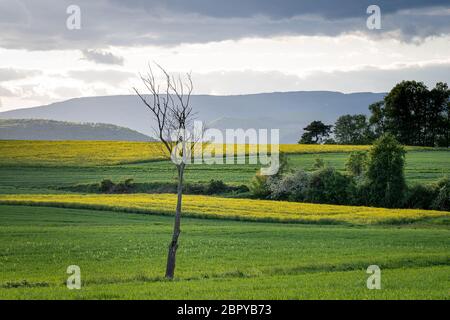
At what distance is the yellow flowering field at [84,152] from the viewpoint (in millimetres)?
89938

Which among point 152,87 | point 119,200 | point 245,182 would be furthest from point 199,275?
point 245,182

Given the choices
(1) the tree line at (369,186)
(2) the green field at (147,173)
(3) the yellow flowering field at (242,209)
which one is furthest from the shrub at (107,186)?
(1) the tree line at (369,186)

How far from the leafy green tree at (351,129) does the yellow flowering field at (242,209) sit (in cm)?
8052

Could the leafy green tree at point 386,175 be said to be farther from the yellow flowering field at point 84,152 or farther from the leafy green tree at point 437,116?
the leafy green tree at point 437,116

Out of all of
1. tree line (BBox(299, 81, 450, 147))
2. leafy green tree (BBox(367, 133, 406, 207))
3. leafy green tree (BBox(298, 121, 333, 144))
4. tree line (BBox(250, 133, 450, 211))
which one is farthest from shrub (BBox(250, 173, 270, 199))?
leafy green tree (BBox(298, 121, 333, 144))

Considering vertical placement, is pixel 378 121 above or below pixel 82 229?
above

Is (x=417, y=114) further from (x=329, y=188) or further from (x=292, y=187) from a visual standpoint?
(x=329, y=188)

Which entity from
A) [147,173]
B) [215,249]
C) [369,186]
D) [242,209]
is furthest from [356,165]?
[215,249]

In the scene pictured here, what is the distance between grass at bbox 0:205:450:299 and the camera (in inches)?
740

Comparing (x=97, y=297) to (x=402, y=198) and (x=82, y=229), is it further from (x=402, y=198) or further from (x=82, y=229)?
(x=402, y=198)

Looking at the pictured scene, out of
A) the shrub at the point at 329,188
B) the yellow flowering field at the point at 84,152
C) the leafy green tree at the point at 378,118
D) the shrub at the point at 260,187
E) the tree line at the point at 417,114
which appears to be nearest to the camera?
the shrub at the point at 329,188

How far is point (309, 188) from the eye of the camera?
6550 centimetres
